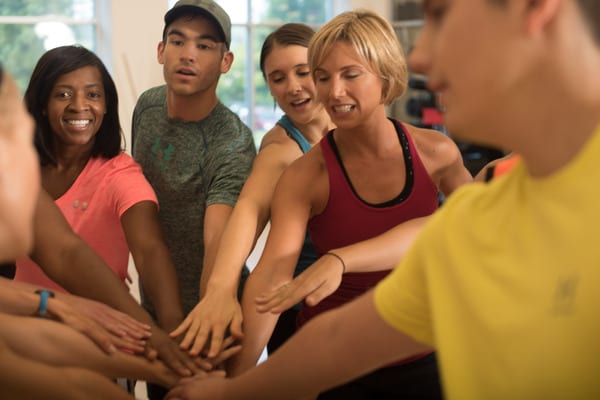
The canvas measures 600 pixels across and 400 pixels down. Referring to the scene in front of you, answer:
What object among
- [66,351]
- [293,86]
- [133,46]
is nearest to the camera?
[66,351]

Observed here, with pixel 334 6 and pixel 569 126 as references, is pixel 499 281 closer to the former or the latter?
pixel 569 126

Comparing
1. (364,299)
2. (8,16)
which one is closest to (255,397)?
(364,299)

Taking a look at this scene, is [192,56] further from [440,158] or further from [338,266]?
[338,266]

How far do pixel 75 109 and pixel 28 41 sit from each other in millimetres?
2752

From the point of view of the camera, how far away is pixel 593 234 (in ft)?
2.68

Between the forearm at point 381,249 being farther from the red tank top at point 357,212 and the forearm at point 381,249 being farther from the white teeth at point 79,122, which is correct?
the white teeth at point 79,122

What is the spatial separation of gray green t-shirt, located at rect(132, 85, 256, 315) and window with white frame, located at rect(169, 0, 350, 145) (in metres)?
3.00

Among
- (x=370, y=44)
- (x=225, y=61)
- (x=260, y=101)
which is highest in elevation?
(x=370, y=44)

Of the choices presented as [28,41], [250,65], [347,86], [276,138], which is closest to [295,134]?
[276,138]

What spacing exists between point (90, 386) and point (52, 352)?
0.16 metres

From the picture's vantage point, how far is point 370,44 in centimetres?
183

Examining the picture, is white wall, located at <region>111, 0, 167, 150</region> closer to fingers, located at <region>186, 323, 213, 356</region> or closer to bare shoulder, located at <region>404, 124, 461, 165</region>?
bare shoulder, located at <region>404, 124, 461, 165</region>

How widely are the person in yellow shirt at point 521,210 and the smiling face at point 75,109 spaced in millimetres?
1304

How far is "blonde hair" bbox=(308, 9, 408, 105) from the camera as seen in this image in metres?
1.82
